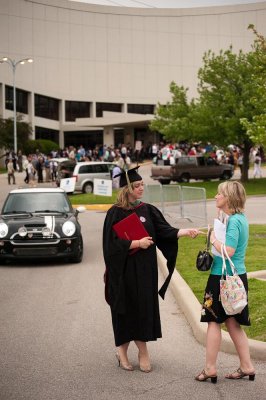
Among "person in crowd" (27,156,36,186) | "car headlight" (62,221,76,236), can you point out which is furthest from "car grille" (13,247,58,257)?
"person in crowd" (27,156,36,186)

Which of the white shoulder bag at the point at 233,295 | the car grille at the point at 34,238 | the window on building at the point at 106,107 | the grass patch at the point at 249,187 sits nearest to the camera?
the white shoulder bag at the point at 233,295

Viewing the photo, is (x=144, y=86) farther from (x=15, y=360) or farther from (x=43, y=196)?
(x=15, y=360)

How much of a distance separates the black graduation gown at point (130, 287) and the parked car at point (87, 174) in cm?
3149

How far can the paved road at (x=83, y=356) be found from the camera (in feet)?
19.8

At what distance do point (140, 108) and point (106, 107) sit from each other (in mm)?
5220

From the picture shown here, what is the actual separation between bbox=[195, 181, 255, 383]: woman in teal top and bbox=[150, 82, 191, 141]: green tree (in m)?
34.2

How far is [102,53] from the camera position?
9906cm

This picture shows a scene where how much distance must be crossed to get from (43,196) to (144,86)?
86.7 metres

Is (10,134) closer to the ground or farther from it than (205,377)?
farther from it

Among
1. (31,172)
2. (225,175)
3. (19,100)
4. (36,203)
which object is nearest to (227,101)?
(225,175)

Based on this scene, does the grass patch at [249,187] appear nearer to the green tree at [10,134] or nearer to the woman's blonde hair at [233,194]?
the green tree at [10,134]

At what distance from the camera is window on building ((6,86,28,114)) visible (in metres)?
78.9

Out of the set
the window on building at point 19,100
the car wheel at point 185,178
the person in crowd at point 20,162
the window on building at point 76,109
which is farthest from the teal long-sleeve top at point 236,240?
→ the window on building at point 76,109

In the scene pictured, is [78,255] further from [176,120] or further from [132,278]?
[176,120]
